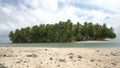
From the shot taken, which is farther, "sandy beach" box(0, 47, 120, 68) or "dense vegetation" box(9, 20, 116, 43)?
"dense vegetation" box(9, 20, 116, 43)

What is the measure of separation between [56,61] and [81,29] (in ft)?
354

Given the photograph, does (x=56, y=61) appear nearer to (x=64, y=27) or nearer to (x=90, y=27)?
(x=64, y=27)

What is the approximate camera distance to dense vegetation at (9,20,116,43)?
119 m

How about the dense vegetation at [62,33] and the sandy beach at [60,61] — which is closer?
the sandy beach at [60,61]

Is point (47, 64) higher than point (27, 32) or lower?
lower

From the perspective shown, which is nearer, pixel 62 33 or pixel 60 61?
pixel 60 61

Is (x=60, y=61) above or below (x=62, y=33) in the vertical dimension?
below

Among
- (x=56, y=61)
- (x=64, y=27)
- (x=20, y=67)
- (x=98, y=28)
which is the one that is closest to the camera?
(x=20, y=67)

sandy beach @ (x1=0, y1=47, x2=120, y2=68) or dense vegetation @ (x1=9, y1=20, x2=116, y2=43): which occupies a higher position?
dense vegetation @ (x1=9, y1=20, x2=116, y2=43)

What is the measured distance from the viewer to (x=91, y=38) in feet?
432

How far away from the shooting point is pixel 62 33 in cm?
11875

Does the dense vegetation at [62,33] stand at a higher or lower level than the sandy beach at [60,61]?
higher

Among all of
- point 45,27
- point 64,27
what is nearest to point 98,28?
point 64,27

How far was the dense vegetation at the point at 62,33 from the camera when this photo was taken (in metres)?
119
